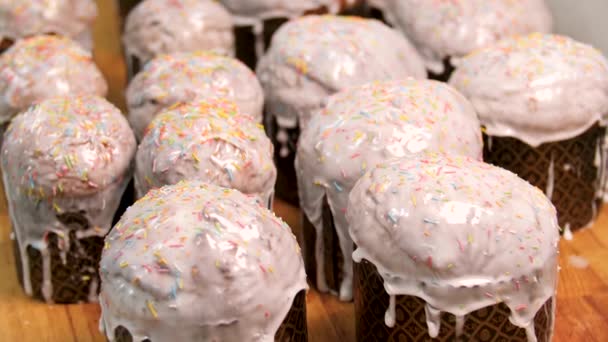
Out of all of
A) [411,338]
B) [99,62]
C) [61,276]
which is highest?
[411,338]

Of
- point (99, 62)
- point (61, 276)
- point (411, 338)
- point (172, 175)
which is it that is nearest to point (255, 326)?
point (411, 338)

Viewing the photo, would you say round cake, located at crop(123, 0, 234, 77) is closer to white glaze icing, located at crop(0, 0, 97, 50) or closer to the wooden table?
white glaze icing, located at crop(0, 0, 97, 50)

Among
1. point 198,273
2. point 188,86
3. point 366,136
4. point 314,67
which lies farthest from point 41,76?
point 198,273

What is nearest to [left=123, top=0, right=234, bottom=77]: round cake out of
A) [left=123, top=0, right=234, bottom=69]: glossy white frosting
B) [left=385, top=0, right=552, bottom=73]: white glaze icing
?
[left=123, top=0, right=234, bottom=69]: glossy white frosting

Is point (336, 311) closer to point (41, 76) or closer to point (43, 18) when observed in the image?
point (41, 76)

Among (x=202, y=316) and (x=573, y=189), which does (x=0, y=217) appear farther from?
(x=573, y=189)
